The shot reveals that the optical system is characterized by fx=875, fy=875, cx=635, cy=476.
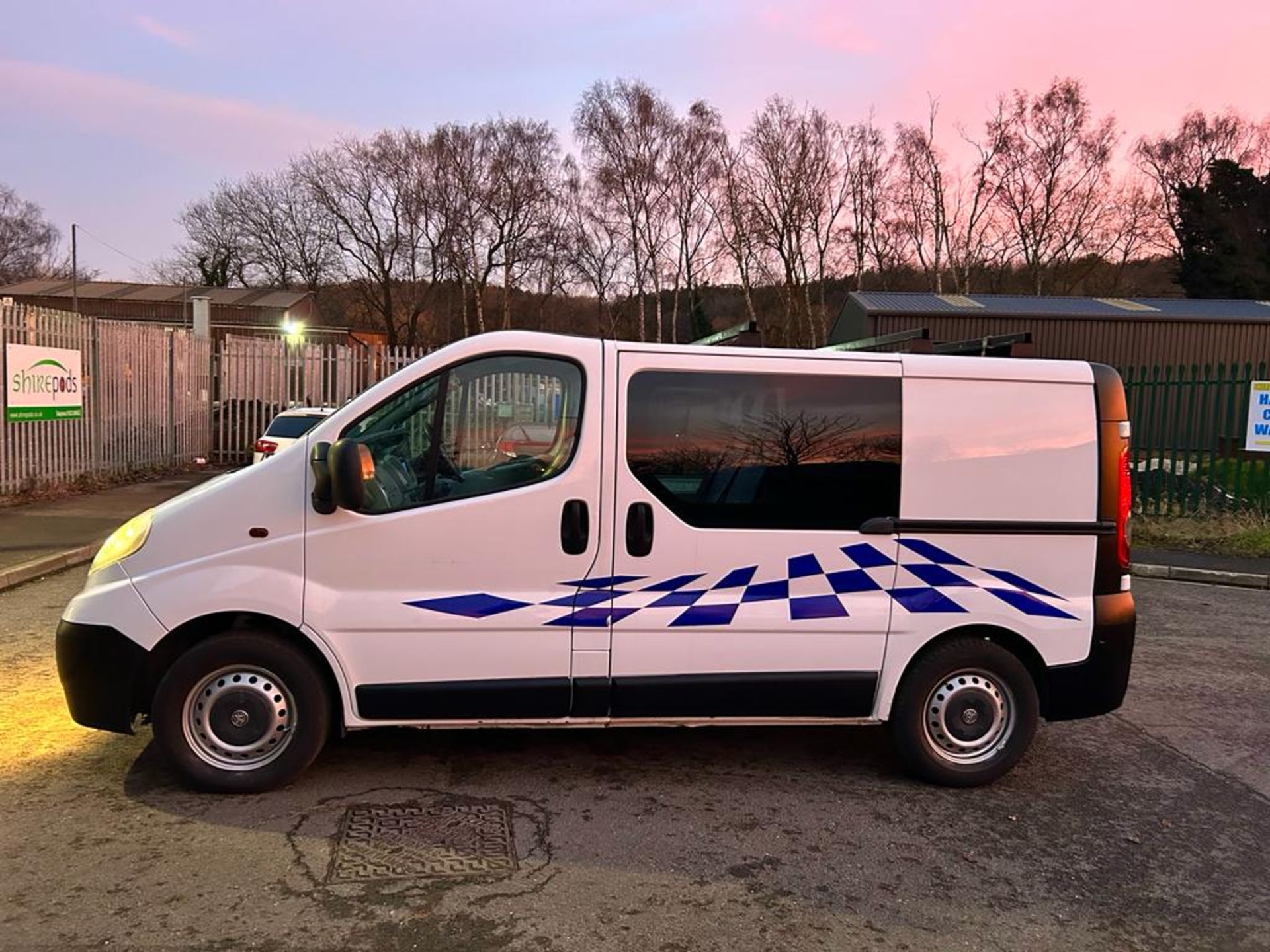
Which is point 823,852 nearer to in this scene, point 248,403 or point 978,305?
point 248,403

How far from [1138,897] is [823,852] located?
1.16 meters

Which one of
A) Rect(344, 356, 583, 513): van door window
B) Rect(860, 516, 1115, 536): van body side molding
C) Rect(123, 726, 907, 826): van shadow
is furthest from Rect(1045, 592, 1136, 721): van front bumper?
Rect(344, 356, 583, 513): van door window

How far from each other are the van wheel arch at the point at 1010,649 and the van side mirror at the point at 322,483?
8.97 feet

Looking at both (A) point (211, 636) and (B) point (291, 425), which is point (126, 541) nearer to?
(A) point (211, 636)

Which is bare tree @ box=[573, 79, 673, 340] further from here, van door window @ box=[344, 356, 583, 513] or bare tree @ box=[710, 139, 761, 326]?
van door window @ box=[344, 356, 583, 513]

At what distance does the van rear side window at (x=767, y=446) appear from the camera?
3.92m

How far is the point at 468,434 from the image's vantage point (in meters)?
3.88

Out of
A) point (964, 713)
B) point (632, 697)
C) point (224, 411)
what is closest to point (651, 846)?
point (632, 697)

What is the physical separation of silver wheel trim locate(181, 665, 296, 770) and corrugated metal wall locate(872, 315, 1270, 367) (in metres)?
25.9

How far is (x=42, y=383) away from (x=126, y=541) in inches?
415

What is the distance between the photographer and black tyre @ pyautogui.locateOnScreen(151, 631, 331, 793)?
376 centimetres

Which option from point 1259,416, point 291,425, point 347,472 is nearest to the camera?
point 347,472

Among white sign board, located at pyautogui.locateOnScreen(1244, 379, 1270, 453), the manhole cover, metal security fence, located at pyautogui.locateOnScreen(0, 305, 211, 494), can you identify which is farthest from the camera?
metal security fence, located at pyautogui.locateOnScreen(0, 305, 211, 494)

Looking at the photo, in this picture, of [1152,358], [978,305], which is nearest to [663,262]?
[978,305]
